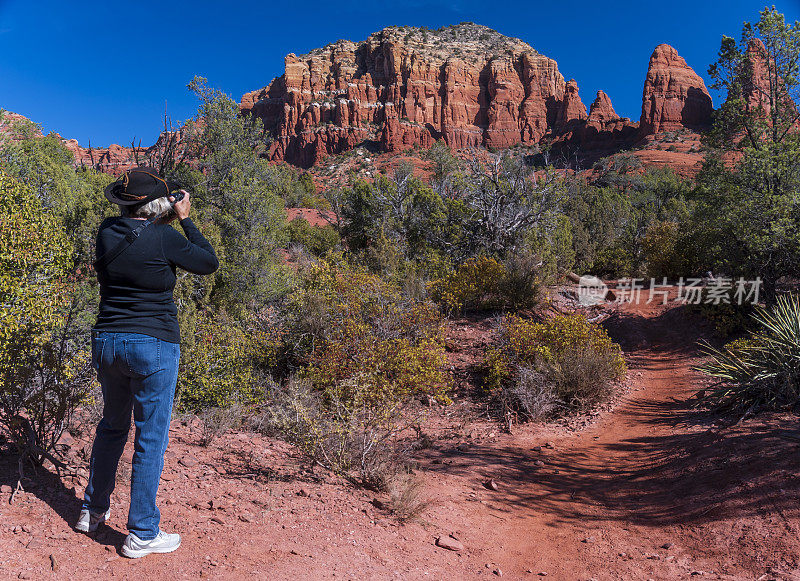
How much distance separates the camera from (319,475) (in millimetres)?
3822

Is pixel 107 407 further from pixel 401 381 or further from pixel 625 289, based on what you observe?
pixel 625 289

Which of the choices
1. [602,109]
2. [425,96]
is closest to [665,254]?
[602,109]

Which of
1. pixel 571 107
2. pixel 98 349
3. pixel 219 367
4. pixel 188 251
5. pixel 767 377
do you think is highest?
pixel 571 107

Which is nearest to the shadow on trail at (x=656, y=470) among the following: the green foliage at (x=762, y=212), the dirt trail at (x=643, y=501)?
the dirt trail at (x=643, y=501)

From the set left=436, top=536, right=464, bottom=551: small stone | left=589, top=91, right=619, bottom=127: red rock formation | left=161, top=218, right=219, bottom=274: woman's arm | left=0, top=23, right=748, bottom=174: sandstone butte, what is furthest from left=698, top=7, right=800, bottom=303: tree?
left=589, top=91, right=619, bottom=127: red rock formation

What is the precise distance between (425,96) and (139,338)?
9496 cm

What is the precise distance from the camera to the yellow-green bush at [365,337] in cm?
652

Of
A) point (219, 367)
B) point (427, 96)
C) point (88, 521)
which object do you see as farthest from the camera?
point (427, 96)

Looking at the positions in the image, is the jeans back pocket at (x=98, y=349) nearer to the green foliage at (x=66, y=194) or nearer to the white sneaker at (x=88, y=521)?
the white sneaker at (x=88, y=521)

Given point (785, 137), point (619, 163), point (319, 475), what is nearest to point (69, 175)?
point (319, 475)

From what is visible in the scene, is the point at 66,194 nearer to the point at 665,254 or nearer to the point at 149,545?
the point at 149,545

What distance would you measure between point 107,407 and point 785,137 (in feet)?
42.4

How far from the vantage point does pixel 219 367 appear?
6.10 m

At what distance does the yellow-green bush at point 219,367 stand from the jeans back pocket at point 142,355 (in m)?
3.60
